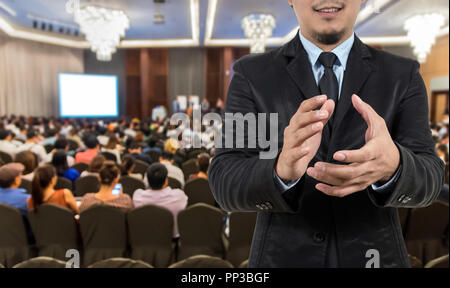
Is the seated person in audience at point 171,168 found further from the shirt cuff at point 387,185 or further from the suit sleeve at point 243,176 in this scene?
the shirt cuff at point 387,185

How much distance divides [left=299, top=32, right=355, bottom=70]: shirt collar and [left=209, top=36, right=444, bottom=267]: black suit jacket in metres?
0.02

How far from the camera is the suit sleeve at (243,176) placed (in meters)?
0.67

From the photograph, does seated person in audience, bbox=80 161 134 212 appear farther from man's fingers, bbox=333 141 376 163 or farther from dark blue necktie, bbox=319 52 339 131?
man's fingers, bbox=333 141 376 163

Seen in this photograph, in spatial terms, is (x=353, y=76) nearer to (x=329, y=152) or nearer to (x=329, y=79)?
(x=329, y=79)

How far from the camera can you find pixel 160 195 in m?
3.27

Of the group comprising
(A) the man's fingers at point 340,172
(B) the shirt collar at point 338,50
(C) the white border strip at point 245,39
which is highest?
(C) the white border strip at point 245,39

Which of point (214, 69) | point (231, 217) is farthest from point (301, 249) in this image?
point (214, 69)

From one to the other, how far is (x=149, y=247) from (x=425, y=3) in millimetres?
8917

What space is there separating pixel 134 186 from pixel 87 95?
12.6m

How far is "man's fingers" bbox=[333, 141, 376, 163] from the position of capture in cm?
52

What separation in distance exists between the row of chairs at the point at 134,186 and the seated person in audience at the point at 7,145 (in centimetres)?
236

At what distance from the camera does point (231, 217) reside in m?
2.96

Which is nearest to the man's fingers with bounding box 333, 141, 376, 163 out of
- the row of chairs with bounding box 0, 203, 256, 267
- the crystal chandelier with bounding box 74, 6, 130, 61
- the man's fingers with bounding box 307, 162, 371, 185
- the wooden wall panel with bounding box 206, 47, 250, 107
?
the man's fingers with bounding box 307, 162, 371, 185

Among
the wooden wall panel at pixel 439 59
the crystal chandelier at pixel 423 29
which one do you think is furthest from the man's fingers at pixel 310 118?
the wooden wall panel at pixel 439 59
